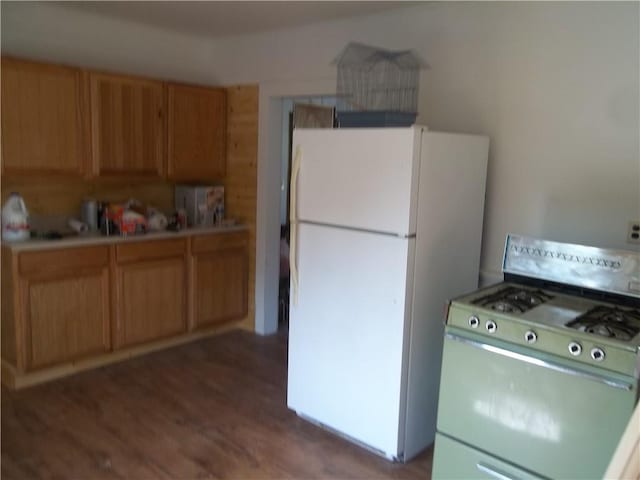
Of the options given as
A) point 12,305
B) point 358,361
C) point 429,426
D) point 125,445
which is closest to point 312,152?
point 358,361

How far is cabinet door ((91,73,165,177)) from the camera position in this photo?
356cm

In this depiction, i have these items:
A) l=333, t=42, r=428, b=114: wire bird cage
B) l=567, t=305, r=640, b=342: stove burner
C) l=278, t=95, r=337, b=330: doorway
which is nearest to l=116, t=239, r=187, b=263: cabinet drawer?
l=278, t=95, r=337, b=330: doorway

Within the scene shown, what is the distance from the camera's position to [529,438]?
2.10 m

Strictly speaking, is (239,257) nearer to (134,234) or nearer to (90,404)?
(134,234)

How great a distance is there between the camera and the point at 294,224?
2.95 meters

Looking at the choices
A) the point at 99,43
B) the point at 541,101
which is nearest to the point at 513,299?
the point at 541,101

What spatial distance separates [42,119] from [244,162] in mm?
1533

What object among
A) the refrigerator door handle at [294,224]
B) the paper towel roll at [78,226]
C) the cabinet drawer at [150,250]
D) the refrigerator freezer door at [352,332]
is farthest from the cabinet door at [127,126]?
the refrigerator freezer door at [352,332]

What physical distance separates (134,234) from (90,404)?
44.8 inches

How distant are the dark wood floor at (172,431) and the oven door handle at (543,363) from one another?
2.62 feet

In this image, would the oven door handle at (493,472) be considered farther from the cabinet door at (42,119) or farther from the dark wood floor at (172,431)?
the cabinet door at (42,119)

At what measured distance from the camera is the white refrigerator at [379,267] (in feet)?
8.34

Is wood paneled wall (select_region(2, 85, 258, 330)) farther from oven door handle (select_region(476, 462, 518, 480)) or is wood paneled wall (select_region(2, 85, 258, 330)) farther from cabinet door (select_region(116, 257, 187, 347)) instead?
oven door handle (select_region(476, 462, 518, 480))

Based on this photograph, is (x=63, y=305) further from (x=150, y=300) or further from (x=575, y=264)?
(x=575, y=264)
